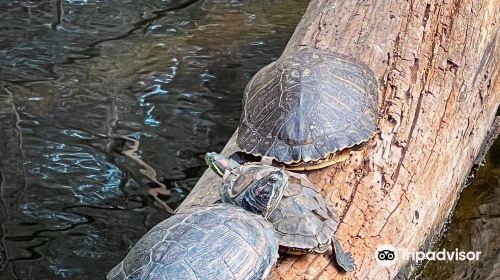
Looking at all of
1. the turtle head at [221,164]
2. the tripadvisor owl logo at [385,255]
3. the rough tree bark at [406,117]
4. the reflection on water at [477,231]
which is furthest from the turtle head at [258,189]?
the reflection on water at [477,231]

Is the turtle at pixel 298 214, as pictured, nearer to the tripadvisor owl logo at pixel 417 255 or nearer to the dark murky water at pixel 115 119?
the tripadvisor owl logo at pixel 417 255

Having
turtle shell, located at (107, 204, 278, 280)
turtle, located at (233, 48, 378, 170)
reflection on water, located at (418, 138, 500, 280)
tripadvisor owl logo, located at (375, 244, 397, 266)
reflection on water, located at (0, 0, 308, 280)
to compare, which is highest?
turtle, located at (233, 48, 378, 170)

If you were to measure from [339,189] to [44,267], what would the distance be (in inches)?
80.5

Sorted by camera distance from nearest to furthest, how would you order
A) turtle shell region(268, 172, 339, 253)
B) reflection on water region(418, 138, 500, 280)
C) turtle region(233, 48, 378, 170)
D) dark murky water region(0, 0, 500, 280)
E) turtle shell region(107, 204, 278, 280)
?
1. turtle shell region(107, 204, 278, 280)
2. turtle shell region(268, 172, 339, 253)
3. turtle region(233, 48, 378, 170)
4. reflection on water region(418, 138, 500, 280)
5. dark murky water region(0, 0, 500, 280)

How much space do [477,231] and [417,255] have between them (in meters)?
1.17

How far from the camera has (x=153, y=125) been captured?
6.12 meters

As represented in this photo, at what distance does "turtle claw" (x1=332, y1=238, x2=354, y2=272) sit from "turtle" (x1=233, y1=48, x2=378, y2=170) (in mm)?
562

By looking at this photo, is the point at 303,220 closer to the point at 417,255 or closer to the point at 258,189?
the point at 258,189

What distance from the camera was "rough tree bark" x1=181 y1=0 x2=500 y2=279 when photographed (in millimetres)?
3641

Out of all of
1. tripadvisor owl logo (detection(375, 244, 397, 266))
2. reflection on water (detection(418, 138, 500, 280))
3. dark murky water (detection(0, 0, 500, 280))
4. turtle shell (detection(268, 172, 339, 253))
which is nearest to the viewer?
turtle shell (detection(268, 172, 339, 253))

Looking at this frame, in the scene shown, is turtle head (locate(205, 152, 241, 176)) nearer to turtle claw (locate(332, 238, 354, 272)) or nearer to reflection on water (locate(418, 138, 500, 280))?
turtle claw (locate(332, 238, 354, 272))

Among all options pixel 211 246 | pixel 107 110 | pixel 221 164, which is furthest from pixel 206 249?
pixel 107 110

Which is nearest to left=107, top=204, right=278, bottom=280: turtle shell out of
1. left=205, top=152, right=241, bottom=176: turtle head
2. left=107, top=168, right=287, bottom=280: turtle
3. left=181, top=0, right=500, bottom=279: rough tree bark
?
left=107, top=168, right=287, bottom=280: turtle

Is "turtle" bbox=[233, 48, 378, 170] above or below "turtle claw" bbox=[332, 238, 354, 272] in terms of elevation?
above
